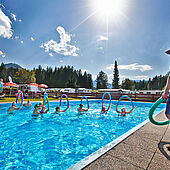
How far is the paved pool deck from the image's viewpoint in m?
1.91

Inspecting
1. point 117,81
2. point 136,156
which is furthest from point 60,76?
point 136,156

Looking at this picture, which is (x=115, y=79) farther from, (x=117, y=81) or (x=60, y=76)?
(x=60, y=76)

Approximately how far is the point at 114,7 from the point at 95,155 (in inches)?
566

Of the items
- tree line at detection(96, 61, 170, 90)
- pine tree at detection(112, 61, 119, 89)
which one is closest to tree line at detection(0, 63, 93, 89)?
tree line at detection(96, 61, 170, 90)

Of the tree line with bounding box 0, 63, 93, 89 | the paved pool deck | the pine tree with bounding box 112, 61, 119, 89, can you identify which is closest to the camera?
the paved pool deck

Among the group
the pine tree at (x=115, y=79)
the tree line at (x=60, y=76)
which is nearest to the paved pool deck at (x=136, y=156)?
the pine tree at (x=115, y=79)

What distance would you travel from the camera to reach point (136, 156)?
2.23m

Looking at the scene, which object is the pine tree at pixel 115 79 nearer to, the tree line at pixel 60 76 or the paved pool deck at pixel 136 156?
the tree line at pixel 60 76

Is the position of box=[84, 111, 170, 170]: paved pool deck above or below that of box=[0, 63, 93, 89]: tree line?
below

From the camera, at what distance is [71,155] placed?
357 centimetres

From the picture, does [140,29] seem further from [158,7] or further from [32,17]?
[32,17]

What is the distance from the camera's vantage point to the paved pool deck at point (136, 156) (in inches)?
75.1

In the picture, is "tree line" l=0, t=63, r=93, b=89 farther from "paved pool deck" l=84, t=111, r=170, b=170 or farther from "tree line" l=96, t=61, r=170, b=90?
"paved pool deck" l=84, t=111, r=170, b=170

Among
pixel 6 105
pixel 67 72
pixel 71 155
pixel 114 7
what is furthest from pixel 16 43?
pixel 67 72
